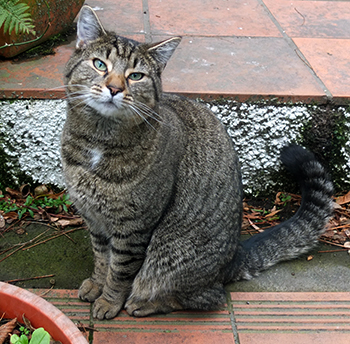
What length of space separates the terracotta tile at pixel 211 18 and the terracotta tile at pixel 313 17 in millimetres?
156

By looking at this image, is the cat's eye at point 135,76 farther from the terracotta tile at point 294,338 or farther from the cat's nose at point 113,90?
the terracotta tile at point 294,338

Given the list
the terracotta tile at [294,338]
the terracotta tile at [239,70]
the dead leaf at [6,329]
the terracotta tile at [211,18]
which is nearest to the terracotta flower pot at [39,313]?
the dead leaf at [6,329]

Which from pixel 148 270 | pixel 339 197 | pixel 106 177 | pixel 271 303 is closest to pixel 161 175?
pixel 106 177

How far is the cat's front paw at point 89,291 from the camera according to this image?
2.49 meters

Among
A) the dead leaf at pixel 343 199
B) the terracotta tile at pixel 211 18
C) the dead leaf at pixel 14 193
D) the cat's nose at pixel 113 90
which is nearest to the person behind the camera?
the cat's nose at pixel 113 90

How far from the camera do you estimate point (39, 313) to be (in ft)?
6.16

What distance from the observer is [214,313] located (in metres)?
2.50

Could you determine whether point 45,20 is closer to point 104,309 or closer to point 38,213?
point 38,213

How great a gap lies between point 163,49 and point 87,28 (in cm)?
39

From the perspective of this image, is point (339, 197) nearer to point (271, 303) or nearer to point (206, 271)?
point (271, 303)

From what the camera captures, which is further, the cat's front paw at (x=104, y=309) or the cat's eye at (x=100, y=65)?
the cat's front paw at (x=104, y=309)

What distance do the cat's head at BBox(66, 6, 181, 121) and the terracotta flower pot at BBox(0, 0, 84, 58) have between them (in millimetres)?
1081

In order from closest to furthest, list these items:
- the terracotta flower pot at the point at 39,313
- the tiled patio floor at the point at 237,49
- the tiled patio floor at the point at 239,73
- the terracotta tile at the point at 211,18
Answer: the terracotta flower pot at the point at 39,313, the tiled patio floor at the point at 239,73, the tiled patio floor at the point at 237,49, the terracotta tile at the point at 211,18

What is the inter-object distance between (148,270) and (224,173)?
0.70 meters
